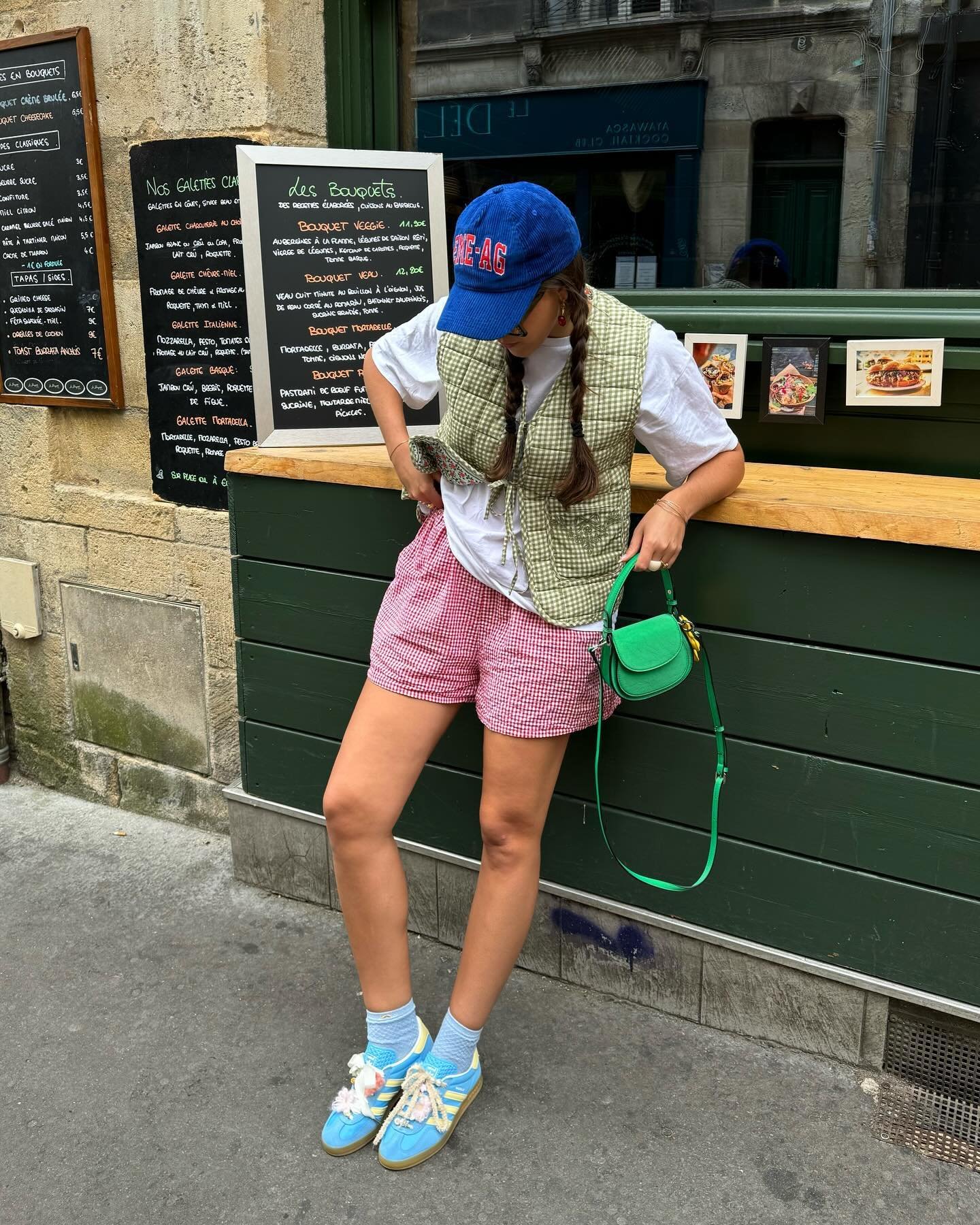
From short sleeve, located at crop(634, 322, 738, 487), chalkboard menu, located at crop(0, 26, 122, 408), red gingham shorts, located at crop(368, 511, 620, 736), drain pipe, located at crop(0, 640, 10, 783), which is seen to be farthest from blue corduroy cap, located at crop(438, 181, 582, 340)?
drain pipe, located at crop(0, 640, 10, 783)

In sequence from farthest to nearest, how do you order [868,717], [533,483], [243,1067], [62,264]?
[62,264]
[243,1067]
[868,717]
[533,483]

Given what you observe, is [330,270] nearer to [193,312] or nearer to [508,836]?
[193,312]

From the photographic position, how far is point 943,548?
96.9 inches

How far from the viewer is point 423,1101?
2.59 meters

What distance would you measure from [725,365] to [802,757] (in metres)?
1.13

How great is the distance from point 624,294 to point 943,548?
57.5 inches

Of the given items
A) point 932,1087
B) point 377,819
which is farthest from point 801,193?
point 932,1087

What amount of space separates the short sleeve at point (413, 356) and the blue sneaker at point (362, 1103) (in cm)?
141

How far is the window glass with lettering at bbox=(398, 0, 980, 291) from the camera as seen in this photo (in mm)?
3080

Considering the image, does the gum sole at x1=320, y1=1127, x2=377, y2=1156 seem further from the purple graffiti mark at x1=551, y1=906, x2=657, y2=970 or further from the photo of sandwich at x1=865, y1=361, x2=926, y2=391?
the photo of sandwich at x1=865, y1=361, x2=926, y2=391

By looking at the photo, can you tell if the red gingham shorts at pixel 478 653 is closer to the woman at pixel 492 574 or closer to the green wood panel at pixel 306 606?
the woman at pixel 492 574

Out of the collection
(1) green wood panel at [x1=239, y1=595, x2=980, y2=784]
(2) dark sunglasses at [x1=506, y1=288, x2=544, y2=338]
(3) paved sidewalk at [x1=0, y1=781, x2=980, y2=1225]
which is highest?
(2) dark sunglasses at [x1=506, y1=288, x2=544, y2=338]

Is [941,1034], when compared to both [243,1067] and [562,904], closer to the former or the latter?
[562,904]

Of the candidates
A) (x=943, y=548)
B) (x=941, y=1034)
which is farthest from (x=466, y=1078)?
(x=943, y=548)
